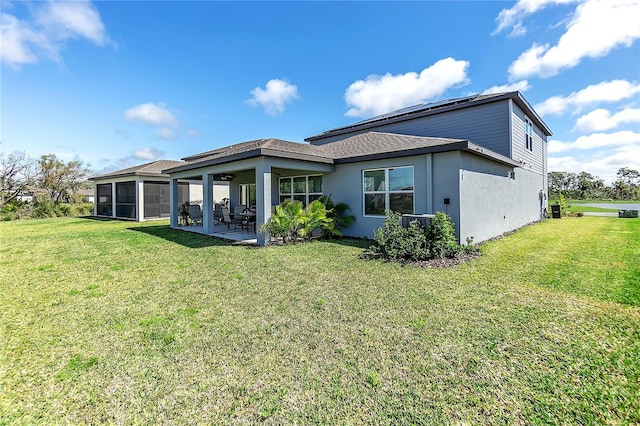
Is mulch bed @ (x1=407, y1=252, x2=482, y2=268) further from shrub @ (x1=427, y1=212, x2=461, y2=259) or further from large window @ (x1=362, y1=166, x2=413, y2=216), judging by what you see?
large window @ (x1=362, y1=166, x2=413, y2=216)

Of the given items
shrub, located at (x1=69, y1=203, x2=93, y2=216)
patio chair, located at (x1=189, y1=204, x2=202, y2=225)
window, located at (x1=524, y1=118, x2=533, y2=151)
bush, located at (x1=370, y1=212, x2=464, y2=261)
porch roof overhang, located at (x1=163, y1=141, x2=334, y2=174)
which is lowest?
bush, located at (x1=370, y1=212, x2=464, y2=261)

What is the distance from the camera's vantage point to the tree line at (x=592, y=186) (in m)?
47.4

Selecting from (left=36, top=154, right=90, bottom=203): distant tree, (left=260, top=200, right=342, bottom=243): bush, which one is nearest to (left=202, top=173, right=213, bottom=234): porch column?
(left=260, top=200, right=342, bottom=243): bush

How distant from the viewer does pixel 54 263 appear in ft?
23.6

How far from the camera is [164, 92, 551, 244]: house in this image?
8.66 m

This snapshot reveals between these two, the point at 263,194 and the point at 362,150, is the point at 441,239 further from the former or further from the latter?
the point at 263,194

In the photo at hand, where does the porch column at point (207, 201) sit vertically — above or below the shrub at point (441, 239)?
above

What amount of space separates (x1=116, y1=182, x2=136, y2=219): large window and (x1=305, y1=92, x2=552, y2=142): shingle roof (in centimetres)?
1240

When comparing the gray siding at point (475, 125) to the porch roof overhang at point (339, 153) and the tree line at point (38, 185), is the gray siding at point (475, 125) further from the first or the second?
the tree line at point (38, 185)

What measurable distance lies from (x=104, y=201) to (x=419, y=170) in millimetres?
23560

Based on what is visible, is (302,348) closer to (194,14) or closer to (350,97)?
(194,14)

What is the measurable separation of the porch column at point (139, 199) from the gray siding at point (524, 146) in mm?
20679

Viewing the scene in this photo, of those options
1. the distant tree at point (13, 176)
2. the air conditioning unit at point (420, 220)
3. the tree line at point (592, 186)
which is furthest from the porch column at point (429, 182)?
the tree line at point (592, 186)

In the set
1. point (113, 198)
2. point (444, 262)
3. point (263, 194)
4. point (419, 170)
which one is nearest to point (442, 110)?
point (419, 170)
